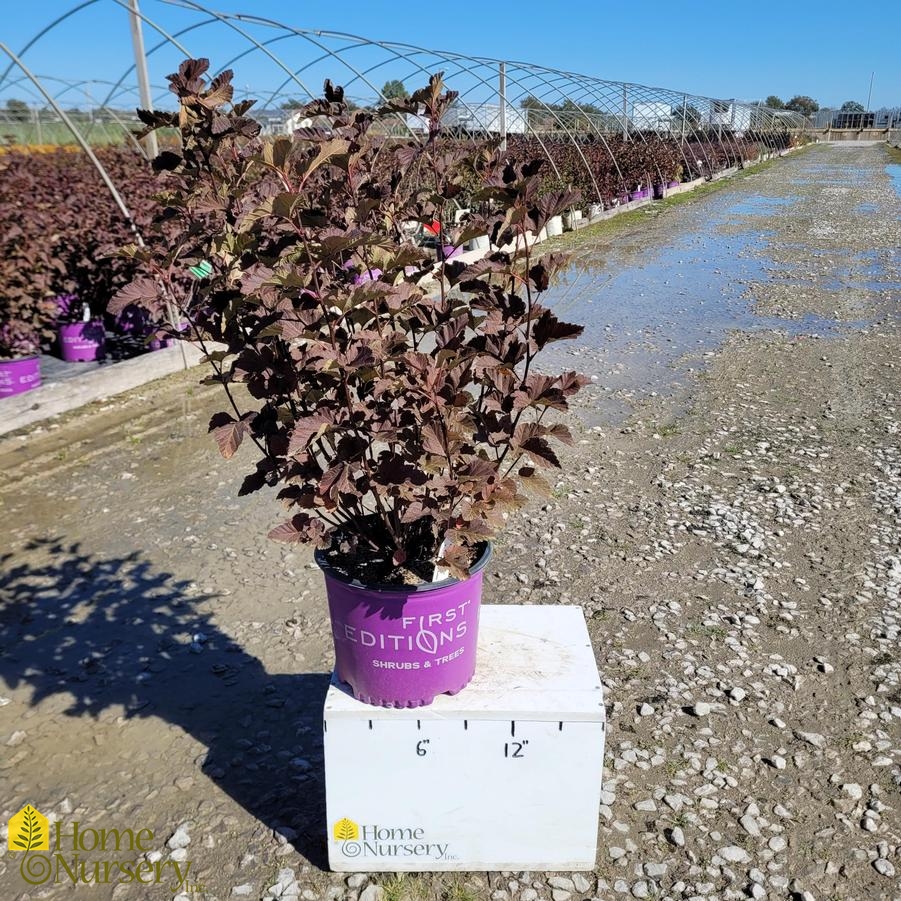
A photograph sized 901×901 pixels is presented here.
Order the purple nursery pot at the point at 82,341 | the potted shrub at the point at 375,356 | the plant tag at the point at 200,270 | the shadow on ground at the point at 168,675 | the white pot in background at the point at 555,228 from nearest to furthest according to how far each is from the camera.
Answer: the potted shrub at the point at 375,356
the plant tag at the point at 200,270
the shadow on ground at the point at 168,675
the purple nursery pot at the point at 82,341
the white pot in background at the point at 555,228

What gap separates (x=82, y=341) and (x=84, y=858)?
17.6ft

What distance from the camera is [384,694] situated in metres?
2.02

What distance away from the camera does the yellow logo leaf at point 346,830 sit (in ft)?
6.78

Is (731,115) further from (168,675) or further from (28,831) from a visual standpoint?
(28,831)

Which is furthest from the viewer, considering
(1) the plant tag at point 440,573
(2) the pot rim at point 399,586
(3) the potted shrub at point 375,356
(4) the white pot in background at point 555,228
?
(4) the white pot in background at point 555,228

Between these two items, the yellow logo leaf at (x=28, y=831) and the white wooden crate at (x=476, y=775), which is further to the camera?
the yellow logo leaf at (x=28, y=831)

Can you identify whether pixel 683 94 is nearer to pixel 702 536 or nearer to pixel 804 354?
pixel 804 354

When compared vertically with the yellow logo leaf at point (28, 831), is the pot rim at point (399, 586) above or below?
above

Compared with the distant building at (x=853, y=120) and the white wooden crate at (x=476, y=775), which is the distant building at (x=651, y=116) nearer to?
the white wooden crate at (x=476, y=775)

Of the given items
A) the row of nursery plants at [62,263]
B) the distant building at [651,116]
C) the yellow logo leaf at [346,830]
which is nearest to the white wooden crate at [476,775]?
the yellow logo leaf at [346,830]

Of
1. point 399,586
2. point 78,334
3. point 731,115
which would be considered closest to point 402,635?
point 399,586

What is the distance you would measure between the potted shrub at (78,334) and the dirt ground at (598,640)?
951 mm

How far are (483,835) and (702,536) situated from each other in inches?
→ 85.4

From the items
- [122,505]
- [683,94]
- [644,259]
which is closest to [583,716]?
[122,505]
